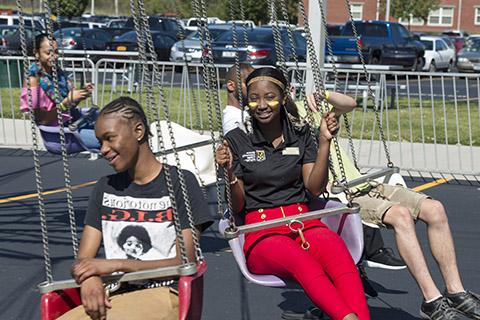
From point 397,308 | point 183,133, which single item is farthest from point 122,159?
point 183,133

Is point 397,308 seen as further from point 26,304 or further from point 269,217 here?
point 26,304

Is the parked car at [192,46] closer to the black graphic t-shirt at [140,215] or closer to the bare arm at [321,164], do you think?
the bare arm at [321,164]

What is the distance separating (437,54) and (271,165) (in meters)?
31.3

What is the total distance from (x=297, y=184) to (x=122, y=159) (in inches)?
53.9

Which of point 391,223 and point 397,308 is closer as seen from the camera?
point 391,223

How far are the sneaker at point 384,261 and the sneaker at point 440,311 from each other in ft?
1.37

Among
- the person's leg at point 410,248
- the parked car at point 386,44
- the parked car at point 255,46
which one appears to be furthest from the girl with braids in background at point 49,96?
the parked car at point 386,44

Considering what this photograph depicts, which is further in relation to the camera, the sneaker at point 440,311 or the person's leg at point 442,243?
the person's leg at point 442,243

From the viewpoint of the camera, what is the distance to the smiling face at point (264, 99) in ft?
16.3

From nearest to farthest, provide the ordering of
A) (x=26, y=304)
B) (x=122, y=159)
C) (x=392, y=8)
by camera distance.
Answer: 1. (x=122, y=159)
2. (x=26, y=304)
3. (x=392, y=8)

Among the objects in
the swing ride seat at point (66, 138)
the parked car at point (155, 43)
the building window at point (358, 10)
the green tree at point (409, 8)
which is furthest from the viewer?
the building window at point (358, 10)

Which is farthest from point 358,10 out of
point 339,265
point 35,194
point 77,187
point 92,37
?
point 339,265

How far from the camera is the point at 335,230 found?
16.7ft

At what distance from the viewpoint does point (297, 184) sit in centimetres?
503
